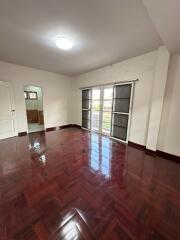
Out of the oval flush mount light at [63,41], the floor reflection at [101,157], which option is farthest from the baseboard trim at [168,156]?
the oval flush mount light at [63,41]

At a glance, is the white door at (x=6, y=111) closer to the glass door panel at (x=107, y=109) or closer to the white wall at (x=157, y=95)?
the glass door panel at (x=107, y=109)

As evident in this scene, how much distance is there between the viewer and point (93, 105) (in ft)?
15.8

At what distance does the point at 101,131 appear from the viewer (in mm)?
4645

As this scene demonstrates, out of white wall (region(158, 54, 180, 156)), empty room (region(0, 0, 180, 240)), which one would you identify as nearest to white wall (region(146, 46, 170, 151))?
empty room (region(0, 0, 180, 240))

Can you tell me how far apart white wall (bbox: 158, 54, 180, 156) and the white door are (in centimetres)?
493

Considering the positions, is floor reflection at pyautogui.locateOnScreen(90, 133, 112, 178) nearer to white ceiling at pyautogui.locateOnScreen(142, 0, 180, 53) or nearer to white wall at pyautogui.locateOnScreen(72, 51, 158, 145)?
white wall at pyautogui.locateOnScreen(72, 51, 158, 145)

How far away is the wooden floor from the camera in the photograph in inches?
46.6

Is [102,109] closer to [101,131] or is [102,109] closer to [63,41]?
[101,131]

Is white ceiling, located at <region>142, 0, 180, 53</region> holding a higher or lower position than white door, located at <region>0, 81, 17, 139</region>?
higher

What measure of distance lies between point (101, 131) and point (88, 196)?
124 inches

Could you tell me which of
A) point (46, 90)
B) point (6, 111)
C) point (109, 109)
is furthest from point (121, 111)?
point (6, 111)

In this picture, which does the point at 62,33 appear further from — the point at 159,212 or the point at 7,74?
the point at 159,212

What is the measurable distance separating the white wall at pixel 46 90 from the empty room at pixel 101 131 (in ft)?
0.14

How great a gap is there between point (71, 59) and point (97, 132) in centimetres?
294
